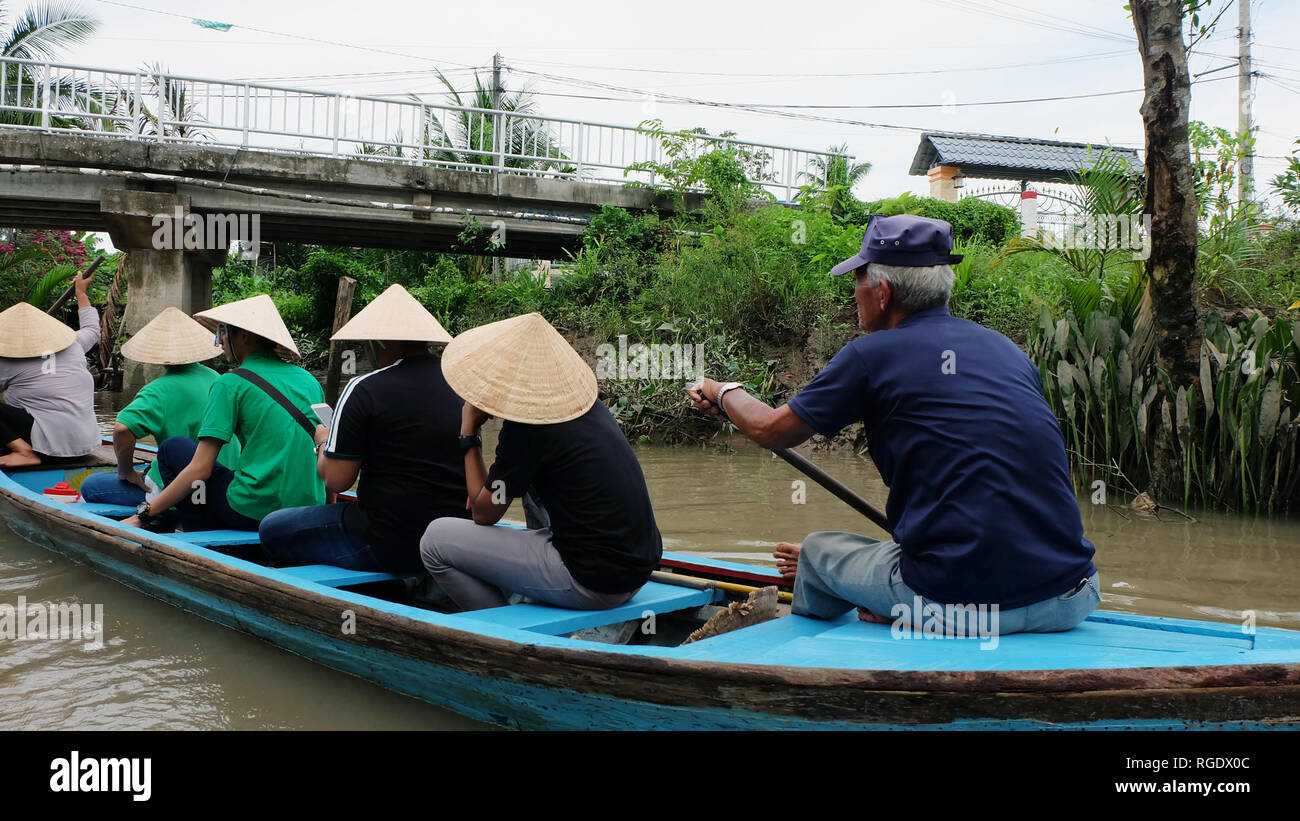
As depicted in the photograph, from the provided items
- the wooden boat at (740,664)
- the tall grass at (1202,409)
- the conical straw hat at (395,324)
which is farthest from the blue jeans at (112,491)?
the tall grass at (1202,409)

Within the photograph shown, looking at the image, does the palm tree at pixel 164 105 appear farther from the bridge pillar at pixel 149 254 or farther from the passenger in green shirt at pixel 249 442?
the passenger in green shirt at pixel 249 442

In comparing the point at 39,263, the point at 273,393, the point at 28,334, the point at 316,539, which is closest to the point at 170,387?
the point at 273,393

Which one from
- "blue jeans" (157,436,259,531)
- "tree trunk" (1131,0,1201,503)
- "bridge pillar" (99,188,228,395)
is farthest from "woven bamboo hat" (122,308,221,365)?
"bridge pillar" (99,188,228,395)

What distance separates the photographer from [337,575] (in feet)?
13.9

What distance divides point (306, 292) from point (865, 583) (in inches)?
736

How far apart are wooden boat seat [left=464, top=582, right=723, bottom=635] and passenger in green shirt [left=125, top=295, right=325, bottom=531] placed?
5.64 ft

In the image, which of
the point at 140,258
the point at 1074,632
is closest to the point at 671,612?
the point at 1074,632

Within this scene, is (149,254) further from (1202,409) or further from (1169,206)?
(1202,409)

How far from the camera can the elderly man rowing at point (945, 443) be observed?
2691 millimetres

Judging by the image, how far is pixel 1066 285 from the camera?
806 centimetres

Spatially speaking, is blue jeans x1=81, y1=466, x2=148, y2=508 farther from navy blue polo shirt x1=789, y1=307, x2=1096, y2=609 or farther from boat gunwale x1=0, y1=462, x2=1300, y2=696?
navy blue polo shirt x1=789, y1=307, x2=1096, y2=609

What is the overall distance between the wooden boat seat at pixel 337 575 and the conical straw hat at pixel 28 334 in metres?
3.69
